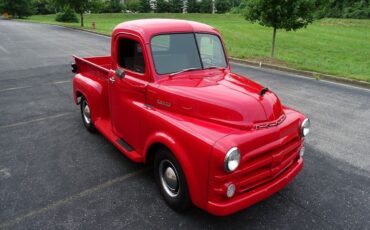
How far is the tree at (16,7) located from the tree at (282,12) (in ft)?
198

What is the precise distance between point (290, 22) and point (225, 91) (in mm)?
9727

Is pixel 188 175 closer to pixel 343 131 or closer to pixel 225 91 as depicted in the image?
pixel 225 91

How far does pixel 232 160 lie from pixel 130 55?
2.24 meters

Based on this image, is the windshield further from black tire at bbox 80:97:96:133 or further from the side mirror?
black tire at bbox 80:97:96:133

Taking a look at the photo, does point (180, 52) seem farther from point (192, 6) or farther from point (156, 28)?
point (192, 6)

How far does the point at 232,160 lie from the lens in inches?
117

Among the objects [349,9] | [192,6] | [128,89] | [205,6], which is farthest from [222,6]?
[128,89]

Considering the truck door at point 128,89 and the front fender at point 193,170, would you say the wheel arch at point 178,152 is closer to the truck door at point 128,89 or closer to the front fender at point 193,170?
the front fender at point 193,170

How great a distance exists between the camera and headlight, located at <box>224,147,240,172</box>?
2938 millimetres

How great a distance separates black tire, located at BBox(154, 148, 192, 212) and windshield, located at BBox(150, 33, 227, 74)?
108 cm

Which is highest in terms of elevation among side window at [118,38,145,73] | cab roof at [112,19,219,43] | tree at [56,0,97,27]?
tree at [56,0,97,27]

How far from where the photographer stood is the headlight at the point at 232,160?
9.64 ft

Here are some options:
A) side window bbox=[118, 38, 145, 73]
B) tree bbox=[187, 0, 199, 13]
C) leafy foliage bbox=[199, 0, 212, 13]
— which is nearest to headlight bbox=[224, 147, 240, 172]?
side window bbox=[118, 38, 145, 73]

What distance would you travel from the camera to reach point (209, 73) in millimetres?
4258
